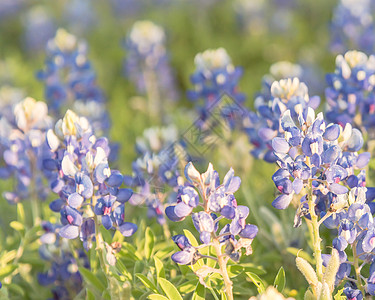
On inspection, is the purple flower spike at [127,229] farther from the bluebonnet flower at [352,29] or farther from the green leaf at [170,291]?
the bluebonnet flower at [352,29]

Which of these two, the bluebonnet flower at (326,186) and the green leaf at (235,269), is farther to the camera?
the green leaf at (235,269)

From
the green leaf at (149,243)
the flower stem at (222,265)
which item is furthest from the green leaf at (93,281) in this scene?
the flower stem at (222,265)

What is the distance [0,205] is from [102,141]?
1.58 metres

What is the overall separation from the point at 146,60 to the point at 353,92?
8.87ft

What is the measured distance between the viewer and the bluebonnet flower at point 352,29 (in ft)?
15.4

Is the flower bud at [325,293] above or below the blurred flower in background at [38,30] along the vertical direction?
below

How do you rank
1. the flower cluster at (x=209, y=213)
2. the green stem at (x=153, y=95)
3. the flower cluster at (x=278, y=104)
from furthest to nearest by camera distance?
the green stem at (x=153, y=95) < the flower cluster at (x=278, y=104) < the flower cluster at (x=209, y=213)

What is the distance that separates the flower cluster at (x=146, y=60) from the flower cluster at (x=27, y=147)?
2.16 meters

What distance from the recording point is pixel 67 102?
4473mm

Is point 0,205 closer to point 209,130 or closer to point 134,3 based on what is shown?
point 209,130

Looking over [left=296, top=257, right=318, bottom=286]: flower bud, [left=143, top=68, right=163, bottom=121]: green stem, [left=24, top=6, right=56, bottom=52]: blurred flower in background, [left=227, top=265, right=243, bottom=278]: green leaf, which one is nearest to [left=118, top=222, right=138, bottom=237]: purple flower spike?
[left=227, top=265, right=243, bottom=278]: green leaf

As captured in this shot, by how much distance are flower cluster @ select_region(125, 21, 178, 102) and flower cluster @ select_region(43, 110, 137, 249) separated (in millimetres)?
2869

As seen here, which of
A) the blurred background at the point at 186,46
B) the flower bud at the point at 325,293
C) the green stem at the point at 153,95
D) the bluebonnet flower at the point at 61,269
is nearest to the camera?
the flower bud at the point at 325,293

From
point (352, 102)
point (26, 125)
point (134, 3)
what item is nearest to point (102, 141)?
point (26, 125)
